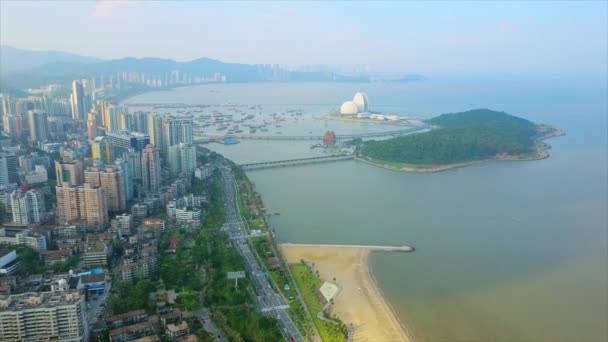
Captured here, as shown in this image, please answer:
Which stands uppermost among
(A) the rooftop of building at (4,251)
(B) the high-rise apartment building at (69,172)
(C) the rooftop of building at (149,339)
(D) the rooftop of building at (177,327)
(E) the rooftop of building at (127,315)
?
(B) the high-rise apartment building at (69,172)

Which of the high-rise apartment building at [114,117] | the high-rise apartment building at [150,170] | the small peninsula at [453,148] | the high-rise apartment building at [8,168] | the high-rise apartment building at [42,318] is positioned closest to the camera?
the high-rise apartment building at [42,318]

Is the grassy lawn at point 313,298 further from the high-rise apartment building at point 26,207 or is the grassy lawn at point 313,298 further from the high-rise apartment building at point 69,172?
the high-rise apartment building at point 69,172

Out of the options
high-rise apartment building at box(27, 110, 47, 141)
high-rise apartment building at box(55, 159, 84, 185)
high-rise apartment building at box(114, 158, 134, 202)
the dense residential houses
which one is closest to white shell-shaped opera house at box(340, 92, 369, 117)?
the dense residential houses

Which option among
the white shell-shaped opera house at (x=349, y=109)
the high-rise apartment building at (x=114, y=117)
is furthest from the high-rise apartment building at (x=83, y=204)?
the white shell-shaped opera house at (x=349, y=109)

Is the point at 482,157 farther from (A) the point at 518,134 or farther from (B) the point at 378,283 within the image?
(B) the point at 378,283

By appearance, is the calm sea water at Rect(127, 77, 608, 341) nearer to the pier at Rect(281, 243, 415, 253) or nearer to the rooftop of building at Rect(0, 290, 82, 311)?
the pier at Rect(281, 243, 415, 253)

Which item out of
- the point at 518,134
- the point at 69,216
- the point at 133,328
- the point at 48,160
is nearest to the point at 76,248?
the point at 69,216
